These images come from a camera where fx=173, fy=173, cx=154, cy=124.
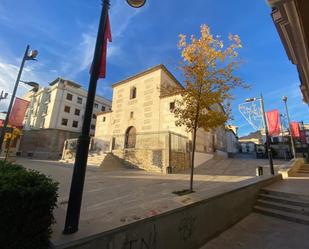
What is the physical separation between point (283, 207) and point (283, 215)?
454 millimetres

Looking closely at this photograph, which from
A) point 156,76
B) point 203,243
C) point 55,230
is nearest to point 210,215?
point 203,243

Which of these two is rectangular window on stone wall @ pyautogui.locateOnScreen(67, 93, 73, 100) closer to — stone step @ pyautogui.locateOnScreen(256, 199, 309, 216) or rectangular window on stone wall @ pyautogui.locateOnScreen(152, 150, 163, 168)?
rectangular window on stone wall @ pyautogui.locateOnScreen(152, 150, 163, 168)

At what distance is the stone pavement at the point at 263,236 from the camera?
390 centimetres

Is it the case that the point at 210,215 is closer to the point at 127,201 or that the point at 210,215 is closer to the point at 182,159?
the point at 127,201

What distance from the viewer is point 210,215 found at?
4254mm

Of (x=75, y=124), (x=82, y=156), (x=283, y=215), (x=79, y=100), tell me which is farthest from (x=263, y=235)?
(x=79, y=100)

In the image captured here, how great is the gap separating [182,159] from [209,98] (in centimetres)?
1004

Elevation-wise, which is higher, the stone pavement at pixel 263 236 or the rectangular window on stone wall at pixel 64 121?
the rectangular window on stone wall at pixel 64 121

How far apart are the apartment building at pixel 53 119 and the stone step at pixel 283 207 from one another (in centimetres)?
3166

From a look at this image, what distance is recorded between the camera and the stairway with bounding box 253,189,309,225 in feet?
17.2

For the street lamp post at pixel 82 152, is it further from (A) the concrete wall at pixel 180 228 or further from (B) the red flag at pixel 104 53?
(A) the concrete wall at pixel 180 228

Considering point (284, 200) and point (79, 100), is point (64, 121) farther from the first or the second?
point (284, 200)

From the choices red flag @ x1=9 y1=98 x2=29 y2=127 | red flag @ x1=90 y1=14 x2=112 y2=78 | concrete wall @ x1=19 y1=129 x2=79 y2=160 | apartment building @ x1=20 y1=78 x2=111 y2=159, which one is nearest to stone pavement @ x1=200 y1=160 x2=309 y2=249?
red flag @ x1=90 y1=14 x2=112 y2=78

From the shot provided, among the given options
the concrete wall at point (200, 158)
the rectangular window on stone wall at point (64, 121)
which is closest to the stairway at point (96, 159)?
the concrete wall at point (200, 158)
